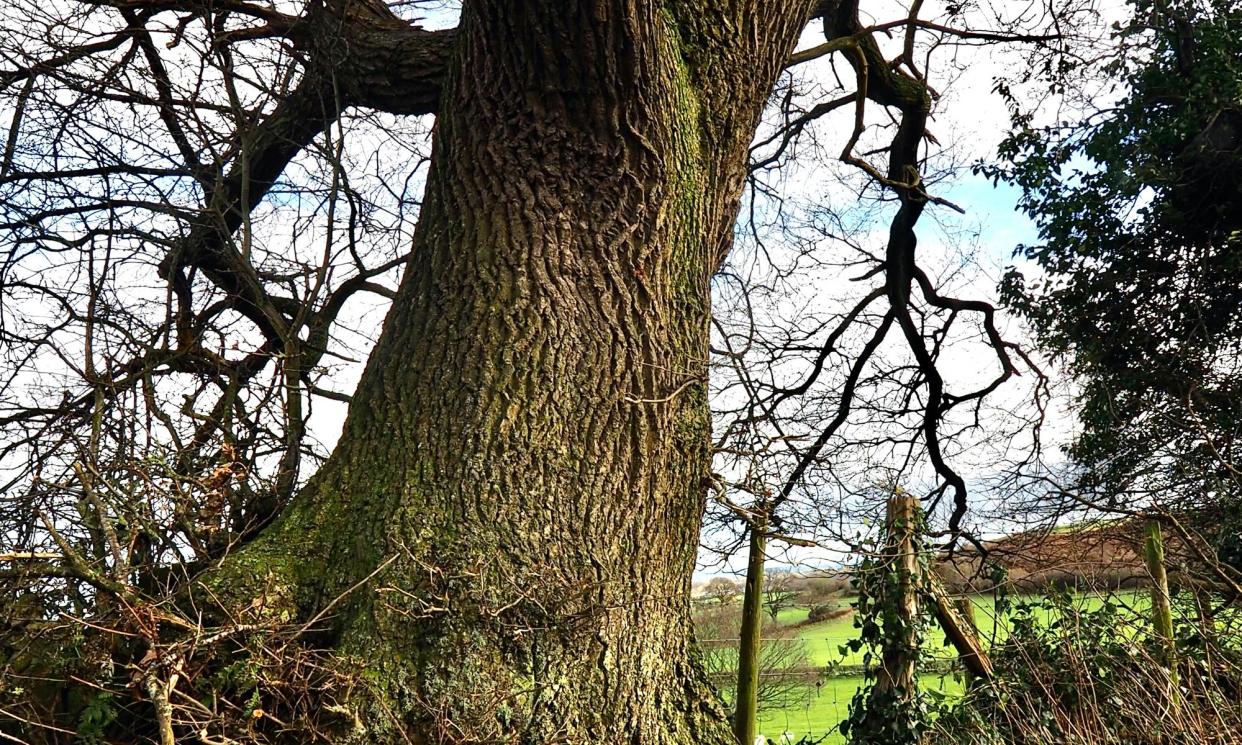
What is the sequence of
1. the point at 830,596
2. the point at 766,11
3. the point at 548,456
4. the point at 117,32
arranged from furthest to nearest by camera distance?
the point at 830,596 < the point at 117,32 < the point at 766,11 < the point at 548,456

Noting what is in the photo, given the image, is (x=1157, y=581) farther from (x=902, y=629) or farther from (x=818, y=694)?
(x=818, y=694)

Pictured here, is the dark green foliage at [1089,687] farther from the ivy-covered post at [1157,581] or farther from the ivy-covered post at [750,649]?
the ivy-covered post at [750,649]

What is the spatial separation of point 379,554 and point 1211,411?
6246 millimetres

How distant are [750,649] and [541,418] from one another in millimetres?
2683

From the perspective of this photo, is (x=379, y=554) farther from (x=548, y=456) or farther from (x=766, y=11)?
(x=766, y=11)

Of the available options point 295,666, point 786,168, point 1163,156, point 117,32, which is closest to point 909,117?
point 786,168

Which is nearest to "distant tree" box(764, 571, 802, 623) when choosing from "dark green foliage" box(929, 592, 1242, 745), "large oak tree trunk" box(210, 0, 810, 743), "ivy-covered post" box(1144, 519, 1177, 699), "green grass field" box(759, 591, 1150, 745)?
"green grass field" box(759, 591, 1150, 745)

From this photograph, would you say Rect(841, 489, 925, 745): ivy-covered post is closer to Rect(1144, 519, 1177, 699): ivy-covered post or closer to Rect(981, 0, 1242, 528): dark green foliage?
Rect(1144, 519, 1177, 699): ivy-covered post

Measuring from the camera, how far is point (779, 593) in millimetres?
5469

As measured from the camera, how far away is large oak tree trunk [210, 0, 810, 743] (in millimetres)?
2508

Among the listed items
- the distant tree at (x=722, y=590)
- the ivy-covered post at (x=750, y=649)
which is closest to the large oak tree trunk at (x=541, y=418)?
the ivy-covered post at (x=750, y=649)

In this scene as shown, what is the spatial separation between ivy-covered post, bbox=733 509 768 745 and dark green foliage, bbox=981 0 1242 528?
120 inches

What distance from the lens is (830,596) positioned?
5.75 m

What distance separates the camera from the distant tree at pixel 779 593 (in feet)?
17.6
